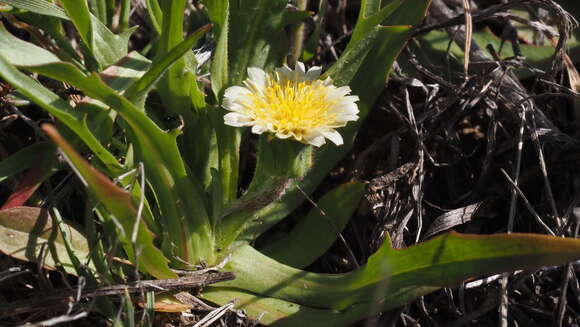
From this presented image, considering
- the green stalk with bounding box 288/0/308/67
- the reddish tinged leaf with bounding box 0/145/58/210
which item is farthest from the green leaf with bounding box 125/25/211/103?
the green stalk with bounding box 288/0/308/67

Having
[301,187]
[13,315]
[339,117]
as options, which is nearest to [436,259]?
[339,117]

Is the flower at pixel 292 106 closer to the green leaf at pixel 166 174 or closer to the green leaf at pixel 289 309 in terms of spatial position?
the green leaf at pixel 166 174

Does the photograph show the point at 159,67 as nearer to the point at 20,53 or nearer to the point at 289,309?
the point at 20,53

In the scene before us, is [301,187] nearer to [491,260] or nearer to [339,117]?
[339,117]

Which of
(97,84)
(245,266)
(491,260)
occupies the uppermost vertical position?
(97,84)

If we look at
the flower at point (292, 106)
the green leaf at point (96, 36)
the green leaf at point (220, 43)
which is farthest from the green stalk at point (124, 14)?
the flower at point (292, 106)

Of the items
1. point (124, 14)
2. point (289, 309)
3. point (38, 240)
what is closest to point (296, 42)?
point (124, 14)
